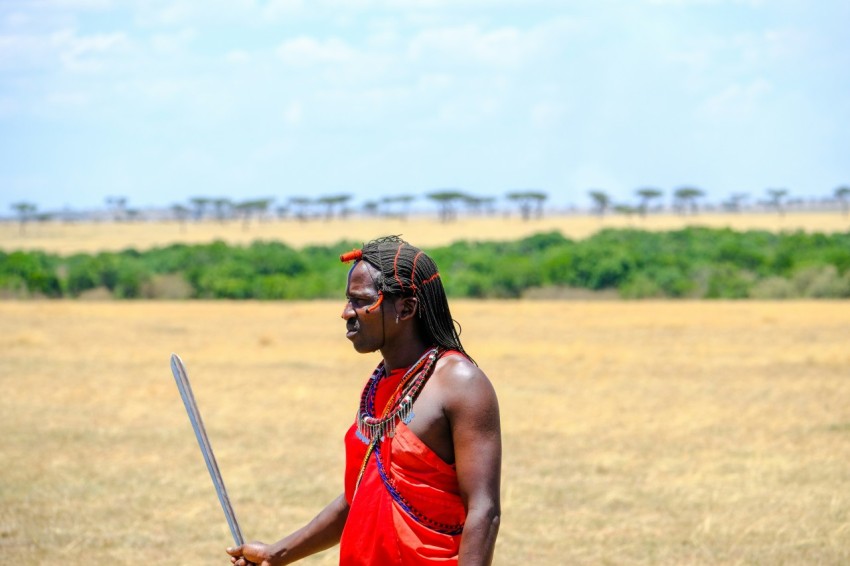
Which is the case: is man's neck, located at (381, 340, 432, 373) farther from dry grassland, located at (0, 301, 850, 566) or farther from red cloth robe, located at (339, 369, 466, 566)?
dry grassland, located at (0, 301, 850, 566)

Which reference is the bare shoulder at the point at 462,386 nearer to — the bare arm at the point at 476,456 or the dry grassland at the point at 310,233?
the bare arm at the point at 476,456

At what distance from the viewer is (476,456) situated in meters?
3.04

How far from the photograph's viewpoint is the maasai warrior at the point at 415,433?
304cm

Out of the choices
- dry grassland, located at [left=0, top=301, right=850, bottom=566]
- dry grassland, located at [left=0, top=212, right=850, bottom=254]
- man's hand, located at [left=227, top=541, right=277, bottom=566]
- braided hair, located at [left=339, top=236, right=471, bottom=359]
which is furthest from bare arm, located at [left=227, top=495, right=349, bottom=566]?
dry grassland, located at [left=0, top=212, right=850, bottom=254]

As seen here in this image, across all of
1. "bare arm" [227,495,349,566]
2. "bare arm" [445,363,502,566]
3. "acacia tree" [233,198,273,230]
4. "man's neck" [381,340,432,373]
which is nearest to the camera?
"bare arm" [445,363,502,566]

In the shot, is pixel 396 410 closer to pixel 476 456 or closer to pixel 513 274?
pixel 476 456

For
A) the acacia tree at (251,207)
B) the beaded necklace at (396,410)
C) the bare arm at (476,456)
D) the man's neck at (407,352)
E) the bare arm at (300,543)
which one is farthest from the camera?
the acacia tree at (251,207)

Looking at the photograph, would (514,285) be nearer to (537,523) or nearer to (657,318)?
(657,318)

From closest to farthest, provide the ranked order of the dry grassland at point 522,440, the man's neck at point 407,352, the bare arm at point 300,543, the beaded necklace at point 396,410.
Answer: the beaded necklace at point 396,410
the man's neck at point 407,352
the bare arm at point 300,543
the dry grassland at point 522,440

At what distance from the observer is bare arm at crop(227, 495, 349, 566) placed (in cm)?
352

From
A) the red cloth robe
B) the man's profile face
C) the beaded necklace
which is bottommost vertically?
the red cloth robe

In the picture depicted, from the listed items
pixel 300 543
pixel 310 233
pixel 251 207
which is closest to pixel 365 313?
pixel 300 543

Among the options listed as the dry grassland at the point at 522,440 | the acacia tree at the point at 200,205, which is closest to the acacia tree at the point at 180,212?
the acacia tree at the point at 200,205

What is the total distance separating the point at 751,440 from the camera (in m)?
11.5
